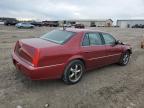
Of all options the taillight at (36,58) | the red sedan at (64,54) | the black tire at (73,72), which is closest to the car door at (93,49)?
the red sedan at (64,54)

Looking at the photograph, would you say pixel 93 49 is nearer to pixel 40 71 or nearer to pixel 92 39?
pixel 92 39

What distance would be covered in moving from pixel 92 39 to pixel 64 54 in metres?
1.33

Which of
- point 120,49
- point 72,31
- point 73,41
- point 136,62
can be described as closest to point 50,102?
point 73,41

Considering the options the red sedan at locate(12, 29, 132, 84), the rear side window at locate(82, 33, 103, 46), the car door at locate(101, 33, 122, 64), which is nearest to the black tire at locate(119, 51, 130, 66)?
the car door at locate(101, 33, 122, 64)

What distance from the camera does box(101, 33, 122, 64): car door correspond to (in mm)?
5900

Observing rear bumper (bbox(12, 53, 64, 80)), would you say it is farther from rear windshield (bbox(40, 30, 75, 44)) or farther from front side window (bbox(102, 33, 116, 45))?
front side window (bbox(102, 33, 116, 45))

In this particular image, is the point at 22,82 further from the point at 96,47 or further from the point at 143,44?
the point at 143,44

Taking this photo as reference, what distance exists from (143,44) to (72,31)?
8275mm

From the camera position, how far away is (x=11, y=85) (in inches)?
180

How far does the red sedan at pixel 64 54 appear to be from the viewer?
4.07 m

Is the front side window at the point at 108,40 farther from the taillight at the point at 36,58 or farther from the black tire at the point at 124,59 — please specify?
the taillight at the point at 36,58

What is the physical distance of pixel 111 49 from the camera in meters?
6.03

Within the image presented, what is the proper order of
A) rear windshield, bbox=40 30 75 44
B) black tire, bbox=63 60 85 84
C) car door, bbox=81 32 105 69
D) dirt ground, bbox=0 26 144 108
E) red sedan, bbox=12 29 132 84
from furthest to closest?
1. car door, bbox=81 32 105 69
2. rear windshield, bbox=40 30 75 44
3. black tire, bbox=63 60 85 84
4. red sedan, bbox=12 29 132 84
5. dirt ground, bbox=0 26 144 108

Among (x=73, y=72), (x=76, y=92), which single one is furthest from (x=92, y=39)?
(x=76, y=92)
